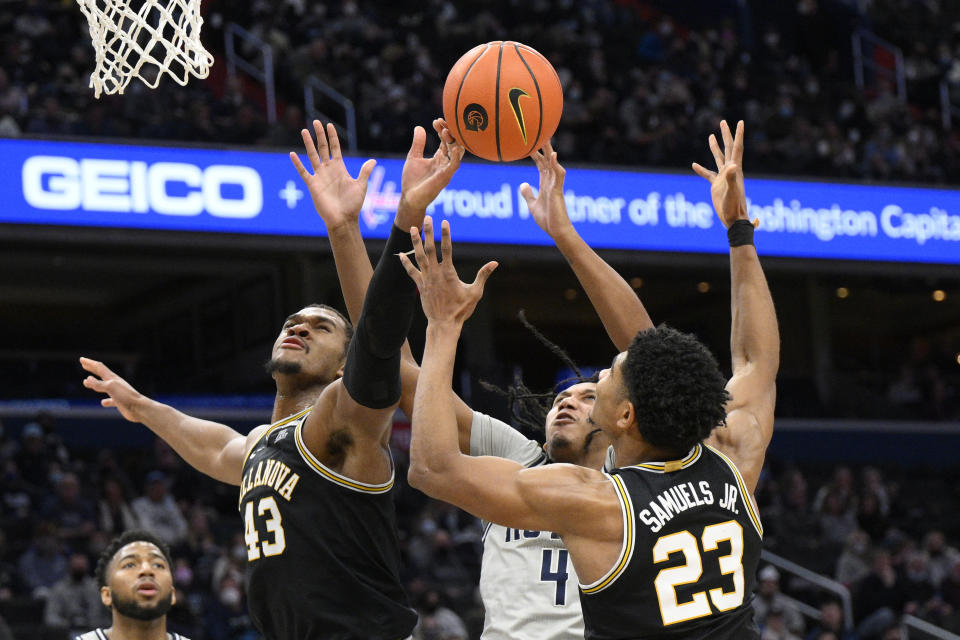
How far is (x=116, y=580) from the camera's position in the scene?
245 inches

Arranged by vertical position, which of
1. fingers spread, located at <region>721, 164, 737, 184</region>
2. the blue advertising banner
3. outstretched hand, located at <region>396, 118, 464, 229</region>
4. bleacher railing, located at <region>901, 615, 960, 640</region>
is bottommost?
bleacher railing, located at <region>901, 615, 960, 640</region>

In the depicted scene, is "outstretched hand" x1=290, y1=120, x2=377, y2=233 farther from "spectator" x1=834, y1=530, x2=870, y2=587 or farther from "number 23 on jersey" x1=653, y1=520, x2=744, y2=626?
"spectator" x1=834, y1=530, x2=870, y2=587

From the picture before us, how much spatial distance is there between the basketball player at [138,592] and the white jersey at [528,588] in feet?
6.72

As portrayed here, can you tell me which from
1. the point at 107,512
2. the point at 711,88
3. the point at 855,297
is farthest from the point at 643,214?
the point at 855,297

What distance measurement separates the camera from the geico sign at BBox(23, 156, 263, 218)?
12.8 m

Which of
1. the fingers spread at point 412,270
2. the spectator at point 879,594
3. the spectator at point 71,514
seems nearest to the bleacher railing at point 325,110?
the spectator at point 71,514

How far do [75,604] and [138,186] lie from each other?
14.3 feet

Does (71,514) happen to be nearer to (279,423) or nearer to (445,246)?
(279,423)

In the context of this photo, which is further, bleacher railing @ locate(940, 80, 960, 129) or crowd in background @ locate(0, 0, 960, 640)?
bleacher railing @ locate(940, 80, 960, 129)

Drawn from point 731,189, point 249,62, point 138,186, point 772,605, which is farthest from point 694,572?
point 249,62

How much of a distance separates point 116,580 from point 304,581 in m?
2.62

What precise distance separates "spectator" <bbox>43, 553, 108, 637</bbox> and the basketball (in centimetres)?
696

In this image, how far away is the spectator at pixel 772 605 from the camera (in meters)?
12.7

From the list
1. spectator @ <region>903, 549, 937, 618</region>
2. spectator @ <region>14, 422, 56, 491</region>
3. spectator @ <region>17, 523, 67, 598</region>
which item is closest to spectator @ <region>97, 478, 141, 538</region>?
spectator @ <region>17, 523, 67, 598</region>
